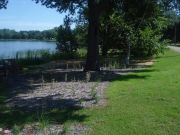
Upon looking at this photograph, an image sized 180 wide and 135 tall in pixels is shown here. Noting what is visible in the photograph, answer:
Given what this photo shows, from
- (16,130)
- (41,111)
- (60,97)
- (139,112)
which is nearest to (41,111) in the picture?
(41,111)

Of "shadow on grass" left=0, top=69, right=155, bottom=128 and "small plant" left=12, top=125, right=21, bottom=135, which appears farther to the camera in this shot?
"shadow on grass" left=0, top=69, right=155, bottom=128

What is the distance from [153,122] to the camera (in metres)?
8.91

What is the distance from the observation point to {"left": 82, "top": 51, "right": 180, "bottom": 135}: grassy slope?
27.6 feet

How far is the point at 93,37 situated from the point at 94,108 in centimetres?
1030

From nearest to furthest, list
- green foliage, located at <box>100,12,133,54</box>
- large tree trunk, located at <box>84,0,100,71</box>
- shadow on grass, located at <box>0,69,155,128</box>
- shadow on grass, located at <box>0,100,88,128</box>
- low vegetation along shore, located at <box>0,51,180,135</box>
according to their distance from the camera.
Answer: low vegetation along shore, located at <box>0,51,180,135</box> → shadow on grass, located at <box>0,100,88,128</box> → shadow on grass, located at <box>0,69,155,128</box> → large tree trunk, located at <box>84,0,100,71</box> → green foliage, located at <box>100,12,133,54</box>

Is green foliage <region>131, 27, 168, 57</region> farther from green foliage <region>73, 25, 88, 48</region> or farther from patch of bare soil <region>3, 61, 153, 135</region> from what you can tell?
patch of bare soil <region>3, 61, 153, 135</region>

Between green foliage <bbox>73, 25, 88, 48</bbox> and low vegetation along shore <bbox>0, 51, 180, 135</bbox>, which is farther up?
green foliage <bbox>73, 25, 88, 48</bbox>

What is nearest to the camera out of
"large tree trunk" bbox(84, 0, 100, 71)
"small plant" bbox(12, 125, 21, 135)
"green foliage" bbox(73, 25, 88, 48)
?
"small plant" bbox(12, 125, 21, 135)

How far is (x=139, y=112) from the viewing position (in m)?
9.84

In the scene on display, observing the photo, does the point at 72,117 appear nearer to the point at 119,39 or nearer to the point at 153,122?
the point at 153,122

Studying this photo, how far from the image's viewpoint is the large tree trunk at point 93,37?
65.9 ft

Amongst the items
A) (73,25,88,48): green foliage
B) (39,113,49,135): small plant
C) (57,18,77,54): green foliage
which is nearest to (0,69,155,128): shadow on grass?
(39,113,49,135): small plant

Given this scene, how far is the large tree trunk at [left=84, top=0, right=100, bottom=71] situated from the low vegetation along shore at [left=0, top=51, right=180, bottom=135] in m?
5.29

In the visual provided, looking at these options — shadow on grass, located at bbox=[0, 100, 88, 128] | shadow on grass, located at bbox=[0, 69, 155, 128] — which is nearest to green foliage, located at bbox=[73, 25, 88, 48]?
shadow on grass, located at bbox=[0, 69, 155, 128]
